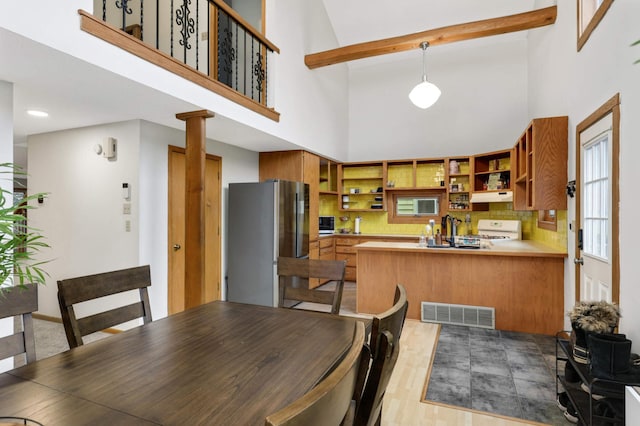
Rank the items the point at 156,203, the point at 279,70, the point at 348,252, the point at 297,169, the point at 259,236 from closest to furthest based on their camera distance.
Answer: the point at 156,203 → the point at 279,70 → the point at 259,236 → the point at 297,169 → the point at 348,252

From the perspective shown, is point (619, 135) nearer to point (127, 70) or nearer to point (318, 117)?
point (127, 70)

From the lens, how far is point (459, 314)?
392 cm

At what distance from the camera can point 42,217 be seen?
13.9ft

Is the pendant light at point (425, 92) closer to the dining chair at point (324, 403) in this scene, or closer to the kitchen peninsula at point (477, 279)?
the kitchen peninsula at point (477, 279)

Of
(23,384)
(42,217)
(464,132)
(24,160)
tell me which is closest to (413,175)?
(464,132)

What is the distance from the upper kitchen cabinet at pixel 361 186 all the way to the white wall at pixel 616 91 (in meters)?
3.47

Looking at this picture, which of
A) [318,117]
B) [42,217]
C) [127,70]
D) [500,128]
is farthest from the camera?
[500,128]

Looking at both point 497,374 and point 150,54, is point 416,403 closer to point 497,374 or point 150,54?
point 497,374

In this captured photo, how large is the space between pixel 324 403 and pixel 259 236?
4051 mm

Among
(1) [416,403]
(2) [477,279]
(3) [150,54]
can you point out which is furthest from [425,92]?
(1) [416,403]

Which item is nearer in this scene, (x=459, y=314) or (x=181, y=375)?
(x=181, y=375)

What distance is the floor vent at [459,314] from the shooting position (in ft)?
12.5

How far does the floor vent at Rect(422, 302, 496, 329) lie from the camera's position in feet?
12.5

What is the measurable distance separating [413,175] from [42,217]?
5685 mm
